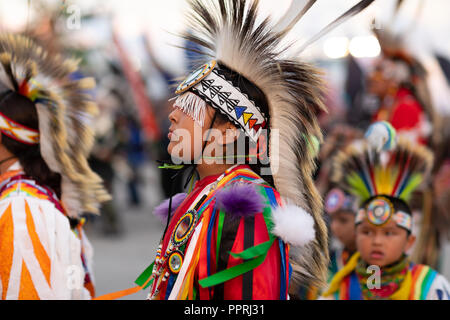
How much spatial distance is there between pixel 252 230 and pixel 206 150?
1.20 ft

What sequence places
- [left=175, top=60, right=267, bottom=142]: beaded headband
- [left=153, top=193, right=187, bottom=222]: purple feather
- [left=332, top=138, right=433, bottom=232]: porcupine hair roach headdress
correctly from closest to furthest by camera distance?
[left=175, top=60, right=267, bottom=142]: beaded headband < [left=153, top=193, right=187, bottom=222]: purple feather < [left=332, top=138, right=433, bottom=232]: porcupine hair roach headdress

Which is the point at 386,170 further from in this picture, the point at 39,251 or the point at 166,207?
the point at 39,251

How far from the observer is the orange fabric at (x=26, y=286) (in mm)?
2369

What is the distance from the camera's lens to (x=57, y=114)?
112 inches

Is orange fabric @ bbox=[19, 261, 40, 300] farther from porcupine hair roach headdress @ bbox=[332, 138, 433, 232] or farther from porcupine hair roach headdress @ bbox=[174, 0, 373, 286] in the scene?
porcupine hair roach headdress @ bbox=[332, 138, 433, 232]

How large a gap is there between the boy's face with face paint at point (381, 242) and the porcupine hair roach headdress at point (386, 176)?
0.06 metres

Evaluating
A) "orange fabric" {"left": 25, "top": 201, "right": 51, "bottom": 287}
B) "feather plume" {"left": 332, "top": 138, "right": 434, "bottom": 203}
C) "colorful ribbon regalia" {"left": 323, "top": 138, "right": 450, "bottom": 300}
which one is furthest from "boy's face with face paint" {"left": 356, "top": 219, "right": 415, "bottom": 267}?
"orange fabric" {"left": 25, "top": 201, "right": 51, "bottom": 287}

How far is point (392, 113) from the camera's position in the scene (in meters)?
5.87

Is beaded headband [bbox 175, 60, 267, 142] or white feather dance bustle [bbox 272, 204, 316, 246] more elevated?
beaded headband [bbox 175, 60, 267, 142]

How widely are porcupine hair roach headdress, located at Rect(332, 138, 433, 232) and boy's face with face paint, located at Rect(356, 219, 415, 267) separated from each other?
0.20 ft

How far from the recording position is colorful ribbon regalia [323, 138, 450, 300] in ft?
10.5

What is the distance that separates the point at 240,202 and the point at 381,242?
1.70 metres

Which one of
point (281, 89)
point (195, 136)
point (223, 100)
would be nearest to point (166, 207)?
point (195, 136)
